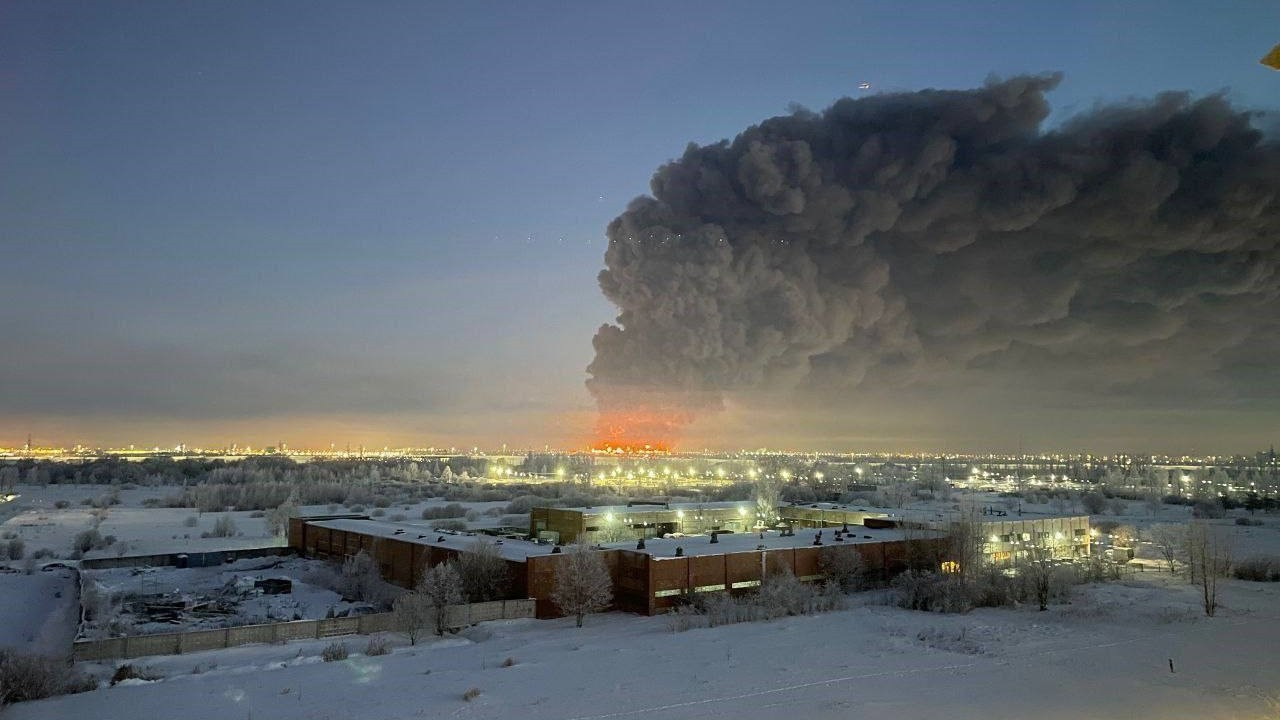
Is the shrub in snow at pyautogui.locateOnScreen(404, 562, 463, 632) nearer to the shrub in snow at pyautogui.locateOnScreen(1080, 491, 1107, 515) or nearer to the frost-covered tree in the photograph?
the frost-covered tree

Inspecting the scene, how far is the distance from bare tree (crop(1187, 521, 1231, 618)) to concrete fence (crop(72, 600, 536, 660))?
2580cm

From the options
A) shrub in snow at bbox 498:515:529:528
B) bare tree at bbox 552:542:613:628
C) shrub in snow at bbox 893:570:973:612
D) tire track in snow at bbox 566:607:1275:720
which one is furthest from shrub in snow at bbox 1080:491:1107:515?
bare tree at bbox 552:542:613:628

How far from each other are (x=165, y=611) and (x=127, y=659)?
32.1ft

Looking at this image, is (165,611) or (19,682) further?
(165,611)

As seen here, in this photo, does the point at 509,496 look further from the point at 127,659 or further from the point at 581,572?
the point at 127,659

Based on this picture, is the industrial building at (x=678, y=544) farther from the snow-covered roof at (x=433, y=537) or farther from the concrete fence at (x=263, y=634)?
the concrete fence at (x=263, y=634)

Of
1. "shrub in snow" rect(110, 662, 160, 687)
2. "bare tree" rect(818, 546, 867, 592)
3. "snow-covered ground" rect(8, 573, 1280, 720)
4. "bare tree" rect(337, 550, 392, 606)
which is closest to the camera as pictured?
"snow-covered ground" rect(8, 573, 1280, 720)

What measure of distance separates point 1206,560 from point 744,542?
60.4 ft

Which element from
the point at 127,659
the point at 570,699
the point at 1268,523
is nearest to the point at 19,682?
the point at 127,659

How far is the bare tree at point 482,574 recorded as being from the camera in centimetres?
3284

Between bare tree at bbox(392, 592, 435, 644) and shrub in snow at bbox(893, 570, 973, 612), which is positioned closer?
bare tree at bbox(392, 592, 435, 644)

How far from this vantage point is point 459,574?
3300 centimetres

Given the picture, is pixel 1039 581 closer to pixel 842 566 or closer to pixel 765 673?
pixel 842 566

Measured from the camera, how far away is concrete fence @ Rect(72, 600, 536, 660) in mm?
24172
